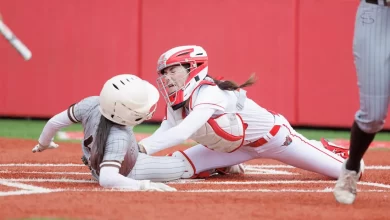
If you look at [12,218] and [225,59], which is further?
[225,59]

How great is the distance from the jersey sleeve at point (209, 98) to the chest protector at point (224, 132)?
0.24 ft

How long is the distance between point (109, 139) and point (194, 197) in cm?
75

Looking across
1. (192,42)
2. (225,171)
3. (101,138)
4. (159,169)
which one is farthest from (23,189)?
(192,42)

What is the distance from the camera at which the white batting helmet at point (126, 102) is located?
19.3 ft

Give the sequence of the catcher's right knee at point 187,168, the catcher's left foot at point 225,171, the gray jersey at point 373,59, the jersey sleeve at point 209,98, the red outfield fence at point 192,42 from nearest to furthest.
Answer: the gray jersey at point 373,59
the jersey sleeve at point 209,98
the catcher's right knee at point 187,168
the catcher's left foot at point 225,171
the red outfield fence at point 192,42

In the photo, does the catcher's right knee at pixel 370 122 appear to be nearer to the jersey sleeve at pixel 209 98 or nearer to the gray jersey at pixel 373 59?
the gray jersey at pixel 373 59

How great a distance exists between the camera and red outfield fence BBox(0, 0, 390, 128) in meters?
10.9

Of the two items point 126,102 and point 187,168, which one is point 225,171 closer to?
point 187,168

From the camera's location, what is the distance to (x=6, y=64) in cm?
1145

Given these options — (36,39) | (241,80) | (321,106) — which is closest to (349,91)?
(321,106)

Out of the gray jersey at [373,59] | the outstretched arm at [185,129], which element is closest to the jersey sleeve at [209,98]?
the outstretched arm at [185,129]

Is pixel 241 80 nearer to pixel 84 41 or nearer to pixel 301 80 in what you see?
pixel 301 80

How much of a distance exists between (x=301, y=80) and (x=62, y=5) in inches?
124

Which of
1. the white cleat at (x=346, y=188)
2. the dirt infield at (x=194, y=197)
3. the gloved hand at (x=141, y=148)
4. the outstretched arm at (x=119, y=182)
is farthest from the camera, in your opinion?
the gloved hand at (x=141, y=148)
